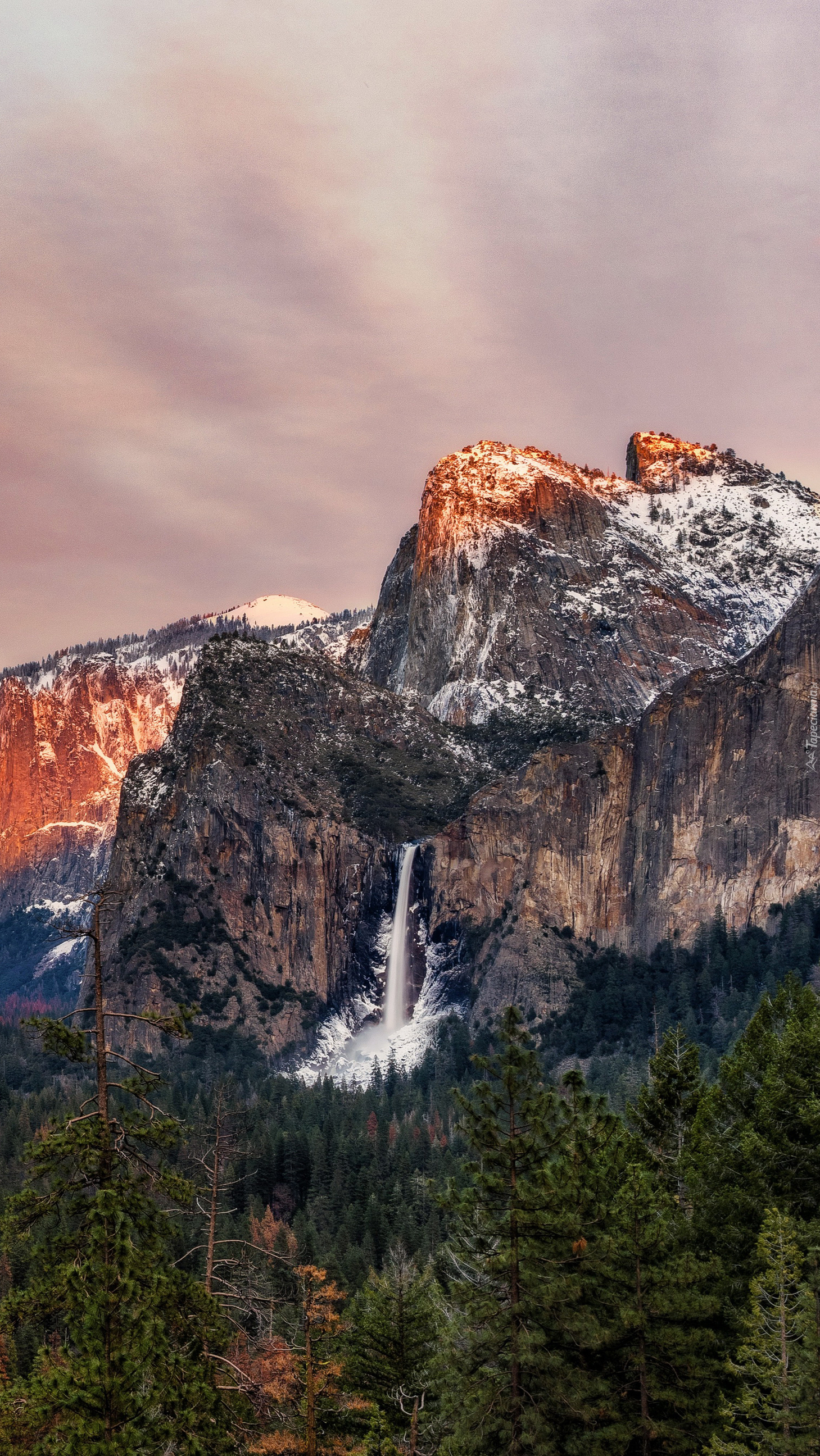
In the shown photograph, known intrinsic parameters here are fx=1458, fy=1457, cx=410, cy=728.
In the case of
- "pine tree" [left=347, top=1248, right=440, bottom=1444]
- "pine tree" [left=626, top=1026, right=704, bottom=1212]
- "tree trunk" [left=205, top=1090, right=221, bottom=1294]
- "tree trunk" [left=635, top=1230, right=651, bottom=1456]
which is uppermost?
"pine tree" [left=626, top=1026, right=704, bottom=1212]

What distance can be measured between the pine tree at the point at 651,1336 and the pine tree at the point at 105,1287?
1163 centimetres

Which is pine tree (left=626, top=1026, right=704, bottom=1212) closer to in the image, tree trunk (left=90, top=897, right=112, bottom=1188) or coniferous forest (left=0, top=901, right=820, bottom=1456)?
coniferous forest (left=0, top=901, right=820, bottom=1456)

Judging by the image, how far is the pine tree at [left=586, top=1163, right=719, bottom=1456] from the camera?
3650cm

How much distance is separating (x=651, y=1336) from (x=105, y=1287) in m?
16.0

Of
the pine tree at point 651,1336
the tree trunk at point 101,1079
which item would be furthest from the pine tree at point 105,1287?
the pine tree at point 651,1336

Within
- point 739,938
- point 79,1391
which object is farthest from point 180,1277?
point 739,938

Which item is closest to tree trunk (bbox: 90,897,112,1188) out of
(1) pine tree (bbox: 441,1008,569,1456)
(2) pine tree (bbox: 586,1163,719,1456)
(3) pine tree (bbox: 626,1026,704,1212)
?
(1) pine tree (bbox: 441,1008,569,1456)

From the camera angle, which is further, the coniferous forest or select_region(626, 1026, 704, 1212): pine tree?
select_region(626, 1026, 704, 1212): pine tree

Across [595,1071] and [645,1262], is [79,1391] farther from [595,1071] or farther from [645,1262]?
[595,1071]

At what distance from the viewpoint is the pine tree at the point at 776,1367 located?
107ft

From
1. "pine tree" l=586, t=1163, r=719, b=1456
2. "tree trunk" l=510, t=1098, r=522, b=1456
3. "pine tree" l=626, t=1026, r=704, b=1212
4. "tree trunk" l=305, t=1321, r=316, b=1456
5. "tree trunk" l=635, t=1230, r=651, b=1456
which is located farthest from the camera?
"pine tree" l=626, t=1026, r=704, b=1212

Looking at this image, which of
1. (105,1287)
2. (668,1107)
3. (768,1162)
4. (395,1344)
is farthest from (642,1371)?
(668,1107)

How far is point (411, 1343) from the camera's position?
49906 mm

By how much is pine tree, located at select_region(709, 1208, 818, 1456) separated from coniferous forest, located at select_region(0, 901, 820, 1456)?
0.10m
